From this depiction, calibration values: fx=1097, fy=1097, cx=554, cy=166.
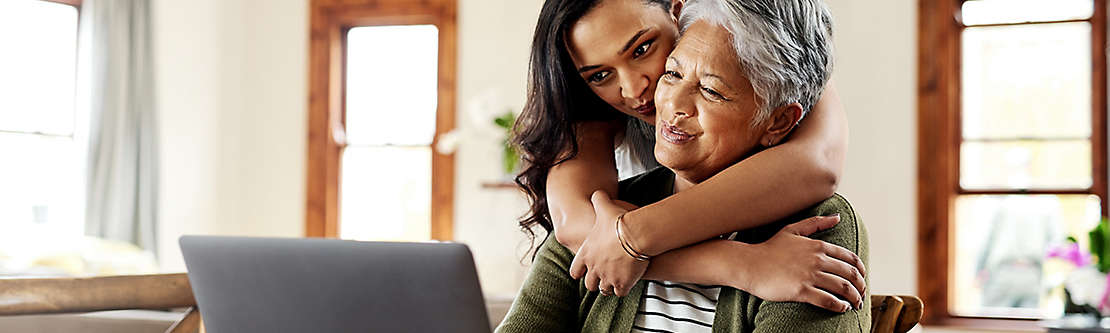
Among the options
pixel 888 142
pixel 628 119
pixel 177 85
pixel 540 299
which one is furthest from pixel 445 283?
pixel 177 85

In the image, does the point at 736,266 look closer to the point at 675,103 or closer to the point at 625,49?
the point at 675,103

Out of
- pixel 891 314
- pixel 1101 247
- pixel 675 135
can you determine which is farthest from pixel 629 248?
pixel 1101 247

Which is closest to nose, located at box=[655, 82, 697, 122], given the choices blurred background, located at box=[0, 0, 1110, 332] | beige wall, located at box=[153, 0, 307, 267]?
blurred background, located at box=[0, 0, 1110, 332]

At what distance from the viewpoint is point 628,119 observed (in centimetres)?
142

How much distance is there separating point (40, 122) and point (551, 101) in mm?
4084

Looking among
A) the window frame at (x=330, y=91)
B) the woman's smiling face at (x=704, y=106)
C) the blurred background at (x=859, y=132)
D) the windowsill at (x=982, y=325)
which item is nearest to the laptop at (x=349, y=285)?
the woman's smiling face at (x=704, y=106)

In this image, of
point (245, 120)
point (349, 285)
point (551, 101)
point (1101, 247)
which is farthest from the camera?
point (245, 120)

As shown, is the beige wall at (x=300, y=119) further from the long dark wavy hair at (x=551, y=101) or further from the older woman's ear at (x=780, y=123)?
the older woman's ear at (x=780, y=123)

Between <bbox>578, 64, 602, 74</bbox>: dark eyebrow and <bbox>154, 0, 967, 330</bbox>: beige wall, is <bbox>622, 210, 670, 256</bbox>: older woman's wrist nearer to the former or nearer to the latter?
<bbox>578, 64, 602, 74</bbox>: dark eyebrow

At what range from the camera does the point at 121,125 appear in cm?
495

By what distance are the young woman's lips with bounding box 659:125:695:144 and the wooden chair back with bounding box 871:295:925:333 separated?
1.09ft

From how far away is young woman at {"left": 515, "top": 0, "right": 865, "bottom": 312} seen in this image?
3.57ft

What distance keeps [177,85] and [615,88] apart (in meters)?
4.58

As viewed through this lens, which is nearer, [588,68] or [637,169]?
[588,68]
